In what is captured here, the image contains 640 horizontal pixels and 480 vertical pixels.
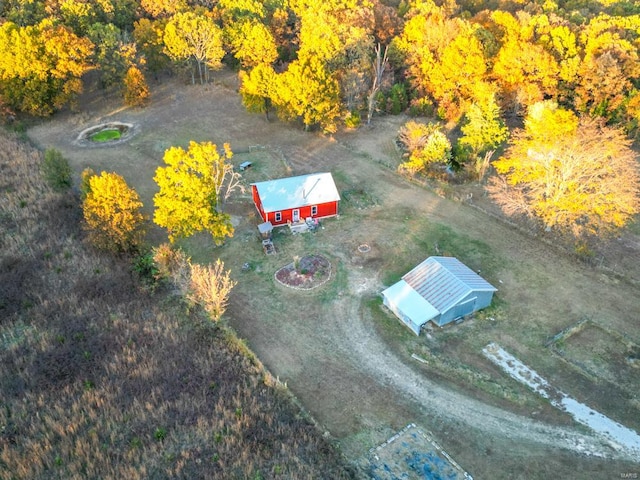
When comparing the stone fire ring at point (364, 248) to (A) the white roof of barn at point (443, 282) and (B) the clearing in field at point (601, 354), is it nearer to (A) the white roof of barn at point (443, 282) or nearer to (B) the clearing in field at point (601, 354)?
(A) the white roof of barn at point (443, 282)

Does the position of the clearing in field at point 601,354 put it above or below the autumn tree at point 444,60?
below

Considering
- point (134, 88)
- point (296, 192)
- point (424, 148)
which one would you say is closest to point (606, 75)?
point (424, 148)

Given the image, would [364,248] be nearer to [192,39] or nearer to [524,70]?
[524,70]

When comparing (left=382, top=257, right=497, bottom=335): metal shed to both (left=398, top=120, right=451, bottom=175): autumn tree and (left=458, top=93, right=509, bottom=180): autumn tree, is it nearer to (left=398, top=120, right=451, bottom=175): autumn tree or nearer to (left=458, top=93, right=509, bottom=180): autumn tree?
(left=398, top=120, right=451, bottom=175): autumn tree

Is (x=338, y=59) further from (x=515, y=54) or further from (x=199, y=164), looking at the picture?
(x=199, y=164)

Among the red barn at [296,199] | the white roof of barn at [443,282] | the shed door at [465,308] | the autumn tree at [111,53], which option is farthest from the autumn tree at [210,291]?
the autumn tree at [111,53]

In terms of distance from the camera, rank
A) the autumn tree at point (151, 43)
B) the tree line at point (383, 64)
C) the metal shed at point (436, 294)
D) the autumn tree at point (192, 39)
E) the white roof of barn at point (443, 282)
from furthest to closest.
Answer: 1. the autumn tree at point (151, 43)
2. the autumn tree at point (192, 39)
3. the tree line at point (383, 64)
4. the white roof of barn at point (443, 282)
5. the metal shed at point (436, 294)
